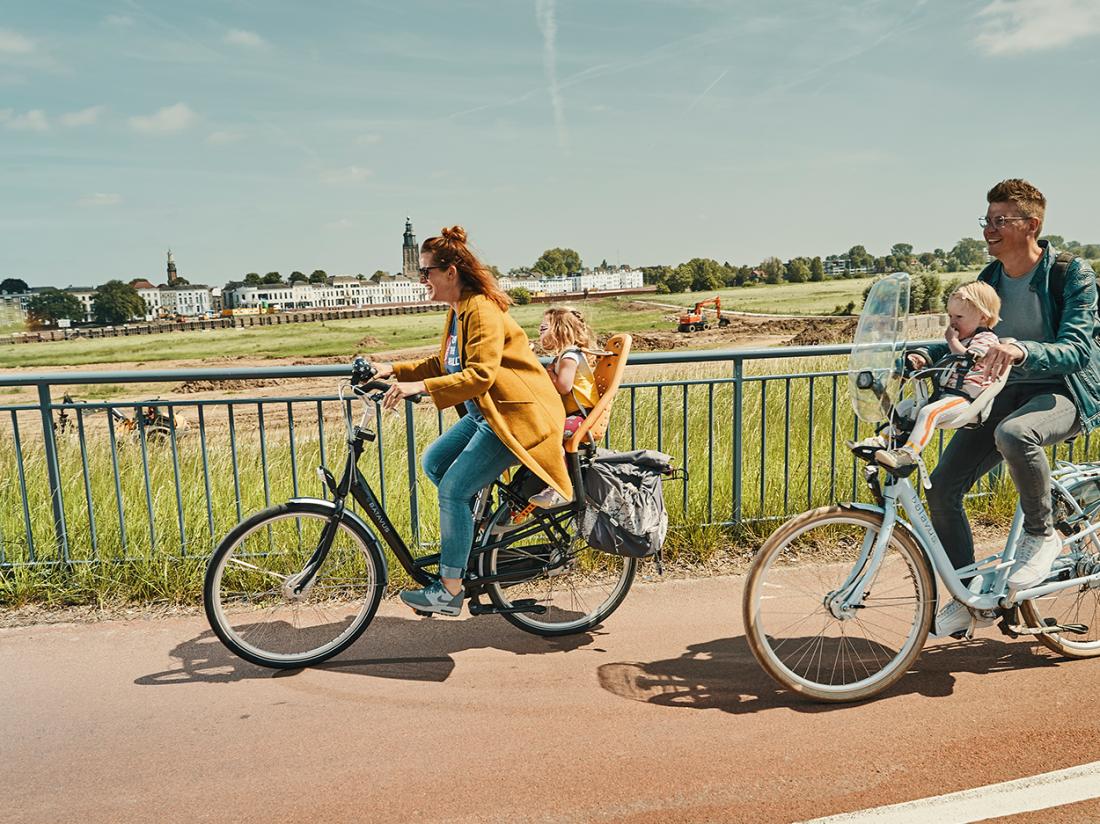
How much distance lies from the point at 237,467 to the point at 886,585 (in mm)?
3880

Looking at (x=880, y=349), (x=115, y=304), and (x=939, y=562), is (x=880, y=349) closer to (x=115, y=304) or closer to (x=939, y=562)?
(x=939, y=562)

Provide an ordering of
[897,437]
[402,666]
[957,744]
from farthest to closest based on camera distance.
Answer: [402,666] → [897,437] → [957,744]

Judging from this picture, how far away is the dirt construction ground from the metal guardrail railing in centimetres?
97

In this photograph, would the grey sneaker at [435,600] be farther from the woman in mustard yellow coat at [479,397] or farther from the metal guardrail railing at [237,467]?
the metal guardrail railing at [237,467]

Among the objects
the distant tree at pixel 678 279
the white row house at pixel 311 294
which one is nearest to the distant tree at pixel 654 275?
the distant tree at pixel 678 279

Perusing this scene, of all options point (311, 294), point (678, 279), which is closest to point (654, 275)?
point (678, 279)

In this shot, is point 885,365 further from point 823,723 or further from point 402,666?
point 402,666

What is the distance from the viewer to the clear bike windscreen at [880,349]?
353 cm

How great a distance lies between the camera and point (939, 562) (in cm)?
385

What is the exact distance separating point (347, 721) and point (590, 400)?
6.04ft

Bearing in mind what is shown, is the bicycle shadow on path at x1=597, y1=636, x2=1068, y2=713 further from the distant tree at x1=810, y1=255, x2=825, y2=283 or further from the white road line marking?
the distant tree at x1=810, y1=255, x2=825, y2=283

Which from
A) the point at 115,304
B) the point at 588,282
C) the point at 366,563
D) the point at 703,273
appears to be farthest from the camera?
the point at 588,282

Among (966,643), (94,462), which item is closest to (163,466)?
(94,462)

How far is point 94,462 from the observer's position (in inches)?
281
